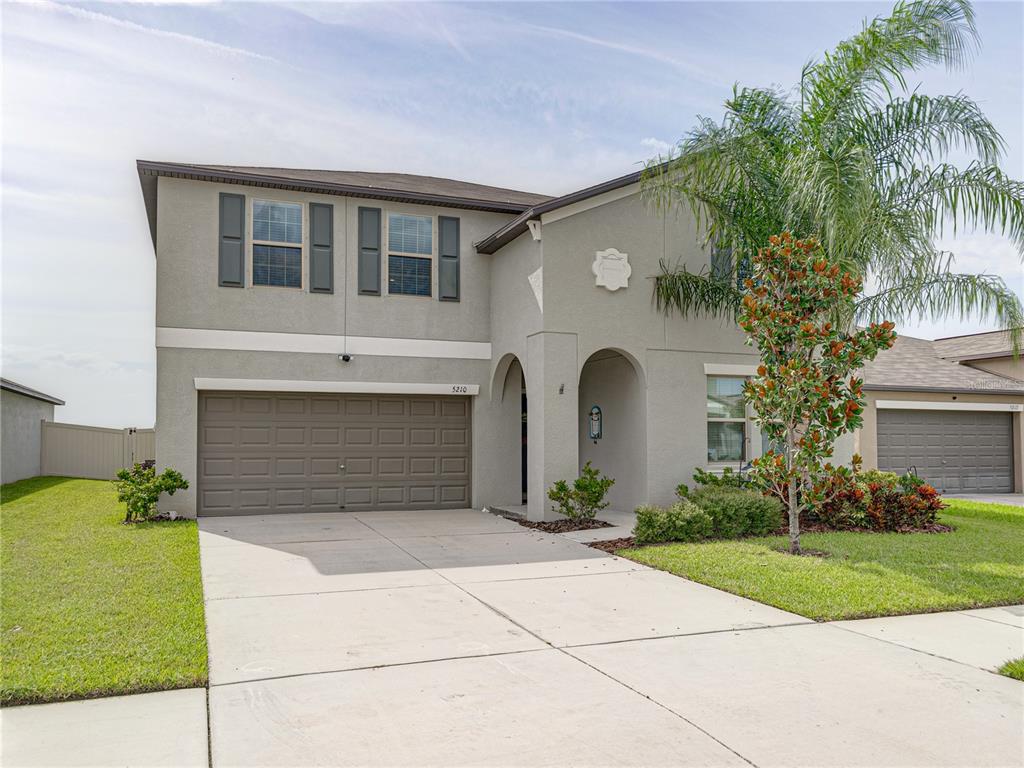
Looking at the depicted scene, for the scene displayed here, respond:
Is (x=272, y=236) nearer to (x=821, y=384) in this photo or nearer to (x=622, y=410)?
(x=622, y=410)

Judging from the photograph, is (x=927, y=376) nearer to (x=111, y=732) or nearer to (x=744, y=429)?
(x=744, y=429)

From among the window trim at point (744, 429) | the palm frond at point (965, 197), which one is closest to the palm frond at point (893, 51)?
the palm frond at point (965, 197)

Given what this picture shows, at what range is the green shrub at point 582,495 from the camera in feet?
39.9

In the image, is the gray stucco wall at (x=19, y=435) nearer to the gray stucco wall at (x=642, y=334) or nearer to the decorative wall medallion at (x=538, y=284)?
the decorative wall medallion at (x=538, y=284)

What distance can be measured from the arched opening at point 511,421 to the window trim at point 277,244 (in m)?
3.89

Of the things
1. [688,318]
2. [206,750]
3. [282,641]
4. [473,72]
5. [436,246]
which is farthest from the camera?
[436,246]

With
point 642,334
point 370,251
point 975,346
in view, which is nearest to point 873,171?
point 642,334

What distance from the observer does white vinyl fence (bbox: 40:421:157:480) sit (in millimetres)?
21969

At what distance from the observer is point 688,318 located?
13727mm

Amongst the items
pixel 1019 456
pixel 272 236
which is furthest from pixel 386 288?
→ pixel 1019 456

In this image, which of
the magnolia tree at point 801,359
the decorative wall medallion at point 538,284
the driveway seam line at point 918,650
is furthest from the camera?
the decorative wall medallion at point 538,284

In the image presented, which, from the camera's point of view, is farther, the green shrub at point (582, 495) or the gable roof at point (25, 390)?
the gable roof at point (25, 390)

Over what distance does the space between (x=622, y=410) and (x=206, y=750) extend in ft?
35.0

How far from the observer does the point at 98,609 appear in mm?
Result: 6824
